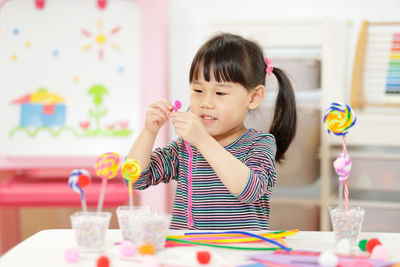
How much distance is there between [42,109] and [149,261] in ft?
6.05

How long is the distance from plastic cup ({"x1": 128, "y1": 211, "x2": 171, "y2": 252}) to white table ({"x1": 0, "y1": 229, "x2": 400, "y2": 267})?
0.02 m

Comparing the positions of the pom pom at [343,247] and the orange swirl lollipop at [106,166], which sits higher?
the orange swirl lollipop at [106,166]

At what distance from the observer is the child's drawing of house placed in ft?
8.30

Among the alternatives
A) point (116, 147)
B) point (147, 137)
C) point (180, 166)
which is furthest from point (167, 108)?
point (116, 147)

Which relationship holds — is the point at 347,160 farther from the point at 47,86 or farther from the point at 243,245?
the point at 47,86

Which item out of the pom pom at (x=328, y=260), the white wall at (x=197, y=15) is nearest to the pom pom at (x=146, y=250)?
the pom pom at (x=328, y=260)

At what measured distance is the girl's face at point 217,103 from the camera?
4.16ft

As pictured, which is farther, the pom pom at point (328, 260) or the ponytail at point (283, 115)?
the ponytail at point (283, 115)

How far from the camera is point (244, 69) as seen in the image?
130 cm

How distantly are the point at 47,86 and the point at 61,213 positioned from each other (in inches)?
31.5

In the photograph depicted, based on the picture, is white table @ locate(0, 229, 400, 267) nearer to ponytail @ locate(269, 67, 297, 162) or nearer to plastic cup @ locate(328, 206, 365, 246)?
plastic cup @ locate(328, 206, 365, 246)

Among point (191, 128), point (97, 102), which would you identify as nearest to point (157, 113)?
point (191, 128)

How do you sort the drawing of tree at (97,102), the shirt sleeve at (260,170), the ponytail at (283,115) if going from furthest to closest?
the drawing of tree at (97,102)
the ponytail at (283,115)
the shirt sleeve at (260,170)

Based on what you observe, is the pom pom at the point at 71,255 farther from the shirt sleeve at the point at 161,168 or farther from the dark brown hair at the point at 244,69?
the dark brown hair at the point at 244,69
